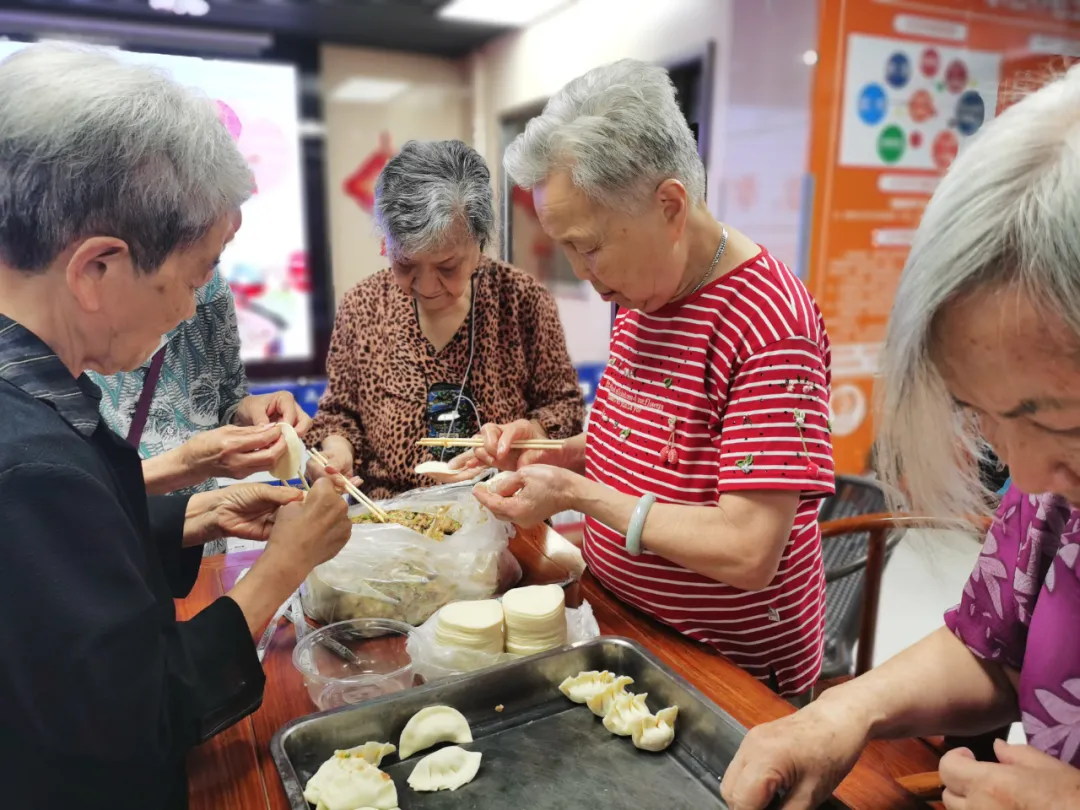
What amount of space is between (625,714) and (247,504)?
828 millimetres

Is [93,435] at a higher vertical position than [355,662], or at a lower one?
higher

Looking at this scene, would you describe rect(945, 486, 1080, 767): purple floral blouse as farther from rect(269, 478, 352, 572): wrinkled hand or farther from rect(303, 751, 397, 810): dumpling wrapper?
rect(269, 478, 352, 572): wrinkled hand

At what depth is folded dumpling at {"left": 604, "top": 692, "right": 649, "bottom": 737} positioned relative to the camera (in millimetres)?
1080

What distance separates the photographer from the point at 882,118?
403 centimetres

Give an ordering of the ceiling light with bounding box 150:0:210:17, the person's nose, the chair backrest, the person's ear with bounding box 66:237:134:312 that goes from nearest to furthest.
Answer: the person's nose
the person's ear with bounding box 66:237:134:312
the chair backrest
the ceiling light with bounding box 150:0:210:17

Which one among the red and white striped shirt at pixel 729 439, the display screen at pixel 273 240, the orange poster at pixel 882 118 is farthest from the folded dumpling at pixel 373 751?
the orange poster at pixel 882 118

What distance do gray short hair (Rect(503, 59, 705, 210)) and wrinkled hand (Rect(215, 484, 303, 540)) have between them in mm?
824

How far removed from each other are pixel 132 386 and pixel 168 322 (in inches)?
40.0

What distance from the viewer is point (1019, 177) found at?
2.12ft

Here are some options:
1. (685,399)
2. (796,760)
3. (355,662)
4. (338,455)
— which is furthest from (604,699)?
(338,455)

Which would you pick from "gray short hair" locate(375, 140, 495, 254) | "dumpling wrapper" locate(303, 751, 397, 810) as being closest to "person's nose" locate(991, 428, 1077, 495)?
"dumpling wrapper" locate(303, 751, 397, 810)

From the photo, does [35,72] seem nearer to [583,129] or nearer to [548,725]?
[583,129]

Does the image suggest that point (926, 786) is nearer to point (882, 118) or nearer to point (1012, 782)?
point (1012, 782)

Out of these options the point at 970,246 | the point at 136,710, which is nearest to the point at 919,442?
the point at 970,246
